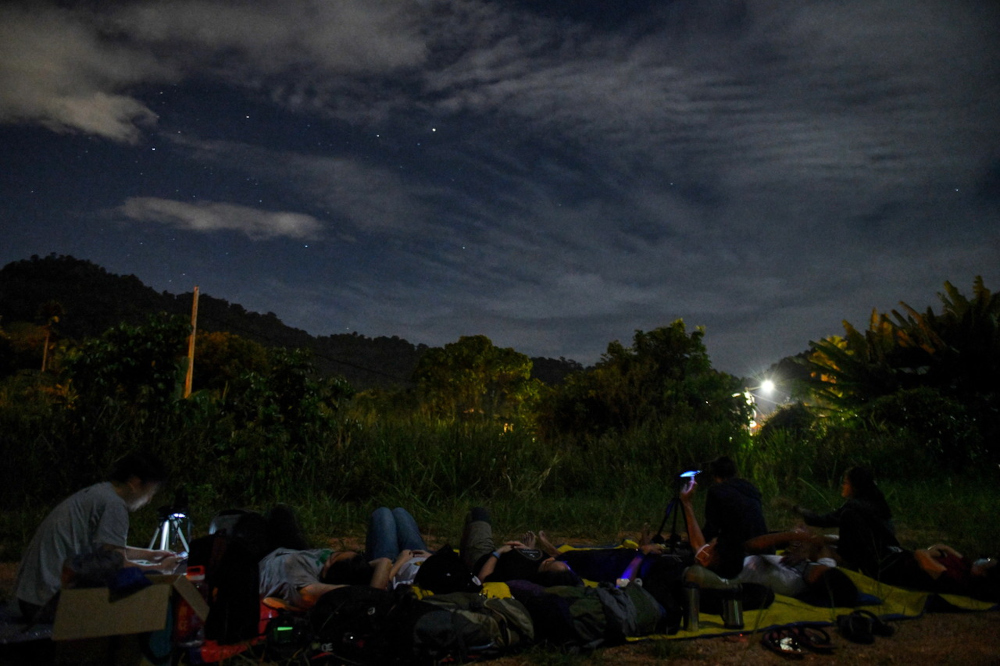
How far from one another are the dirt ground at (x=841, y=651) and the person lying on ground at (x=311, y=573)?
1202 millimetres

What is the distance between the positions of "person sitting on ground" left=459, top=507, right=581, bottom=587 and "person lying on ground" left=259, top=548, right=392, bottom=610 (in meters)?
0.75

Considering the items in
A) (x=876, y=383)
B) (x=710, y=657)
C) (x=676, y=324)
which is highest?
(x=676, y=324)

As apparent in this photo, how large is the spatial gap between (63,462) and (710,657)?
778 centimetres

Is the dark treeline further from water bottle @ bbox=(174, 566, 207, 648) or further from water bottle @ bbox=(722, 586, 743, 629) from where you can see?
water bottle @ bbox=(174, 566, 207, 648)

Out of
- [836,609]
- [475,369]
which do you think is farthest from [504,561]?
[475,369]

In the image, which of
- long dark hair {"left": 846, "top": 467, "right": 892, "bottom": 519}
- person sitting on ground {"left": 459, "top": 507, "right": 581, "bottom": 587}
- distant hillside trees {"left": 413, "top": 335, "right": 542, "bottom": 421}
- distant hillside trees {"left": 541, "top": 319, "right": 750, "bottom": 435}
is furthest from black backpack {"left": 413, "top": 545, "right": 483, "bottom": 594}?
distant hillside trees {"left": 413, "top": 335, "right": 542, "bottom": 421}

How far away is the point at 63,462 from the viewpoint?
26.2 feet

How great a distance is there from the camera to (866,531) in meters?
5.18

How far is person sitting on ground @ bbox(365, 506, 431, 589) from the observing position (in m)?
4.77

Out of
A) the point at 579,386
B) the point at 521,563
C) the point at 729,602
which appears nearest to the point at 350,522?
the point at 521,563

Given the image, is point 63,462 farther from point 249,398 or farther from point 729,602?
point 729,602

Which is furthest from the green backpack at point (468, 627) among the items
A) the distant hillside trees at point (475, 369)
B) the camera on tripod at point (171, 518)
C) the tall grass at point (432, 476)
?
the distant hillside trees at point (475, 369)

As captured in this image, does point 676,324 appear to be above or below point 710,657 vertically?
above

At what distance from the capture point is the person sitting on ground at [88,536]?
349cm
